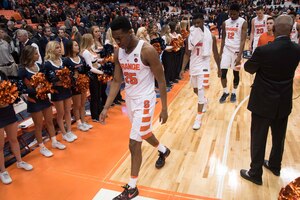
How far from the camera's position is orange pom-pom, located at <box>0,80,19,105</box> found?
3.45 metres

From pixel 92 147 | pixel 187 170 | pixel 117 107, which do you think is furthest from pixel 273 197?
pixel 117 107

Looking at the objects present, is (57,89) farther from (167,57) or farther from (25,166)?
(167,57)

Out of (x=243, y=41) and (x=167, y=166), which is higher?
(x=243, y=41)

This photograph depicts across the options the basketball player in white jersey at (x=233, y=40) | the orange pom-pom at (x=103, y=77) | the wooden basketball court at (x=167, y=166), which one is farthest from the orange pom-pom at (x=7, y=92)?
the basketball player in white jersey at (x=233, y=40)

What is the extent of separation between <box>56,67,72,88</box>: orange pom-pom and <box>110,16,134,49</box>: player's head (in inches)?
65.1

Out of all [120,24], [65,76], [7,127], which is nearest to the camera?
[120,24]

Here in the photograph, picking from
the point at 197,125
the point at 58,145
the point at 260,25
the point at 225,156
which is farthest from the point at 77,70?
the point at 260,25

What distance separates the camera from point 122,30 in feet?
9.48

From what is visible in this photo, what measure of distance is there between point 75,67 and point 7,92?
1.37 metres

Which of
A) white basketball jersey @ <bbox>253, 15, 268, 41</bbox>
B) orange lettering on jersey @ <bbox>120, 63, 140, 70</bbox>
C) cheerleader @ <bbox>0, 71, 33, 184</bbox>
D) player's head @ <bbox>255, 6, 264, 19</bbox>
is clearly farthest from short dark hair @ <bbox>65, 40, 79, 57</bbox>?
white basketball jersey @ <bbox>253, 15, 268, 41</bbox>

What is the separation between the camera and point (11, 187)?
3.66 metres

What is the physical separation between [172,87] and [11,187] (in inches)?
197

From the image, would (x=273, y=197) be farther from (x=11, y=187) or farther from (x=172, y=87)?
(x=172, y=87)

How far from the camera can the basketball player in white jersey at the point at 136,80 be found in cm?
298
